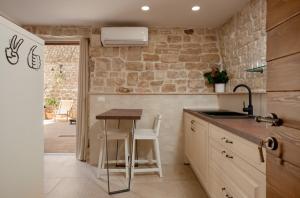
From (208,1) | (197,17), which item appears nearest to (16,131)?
(208,1)

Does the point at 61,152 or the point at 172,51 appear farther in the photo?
the point at 61,152

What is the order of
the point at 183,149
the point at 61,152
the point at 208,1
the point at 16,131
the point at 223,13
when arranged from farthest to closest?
the point at 61,152
the point at 183,149
the point at 223,13
the point at 208,1
the point at 16,131

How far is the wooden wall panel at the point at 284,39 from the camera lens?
2.76 feet

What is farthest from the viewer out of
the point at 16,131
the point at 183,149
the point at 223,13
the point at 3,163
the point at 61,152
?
the point at 61,152

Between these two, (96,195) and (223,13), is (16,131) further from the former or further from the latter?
(223,13)

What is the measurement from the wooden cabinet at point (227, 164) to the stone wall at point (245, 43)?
908 millimetres

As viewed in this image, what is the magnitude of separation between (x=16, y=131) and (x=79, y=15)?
2.76 metres

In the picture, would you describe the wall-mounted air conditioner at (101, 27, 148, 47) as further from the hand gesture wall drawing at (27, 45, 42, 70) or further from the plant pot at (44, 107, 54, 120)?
the plant pot at (44, 107, 54, 120)

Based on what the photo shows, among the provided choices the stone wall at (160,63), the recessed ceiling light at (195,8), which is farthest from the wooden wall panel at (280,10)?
the stone wall at (160,63)

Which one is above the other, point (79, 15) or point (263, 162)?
point (79, 15)

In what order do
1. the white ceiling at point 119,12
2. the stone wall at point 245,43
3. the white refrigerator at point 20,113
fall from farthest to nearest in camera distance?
the white ceiling at point 119,12
the stone wall at point 245,43
the white refrigerator at point 20,113

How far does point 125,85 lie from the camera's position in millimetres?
4203

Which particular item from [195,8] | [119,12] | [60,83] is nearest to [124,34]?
[119,12]

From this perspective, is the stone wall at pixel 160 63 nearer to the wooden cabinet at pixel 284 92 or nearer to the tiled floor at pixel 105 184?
the tiled floor at pixel 105 184
